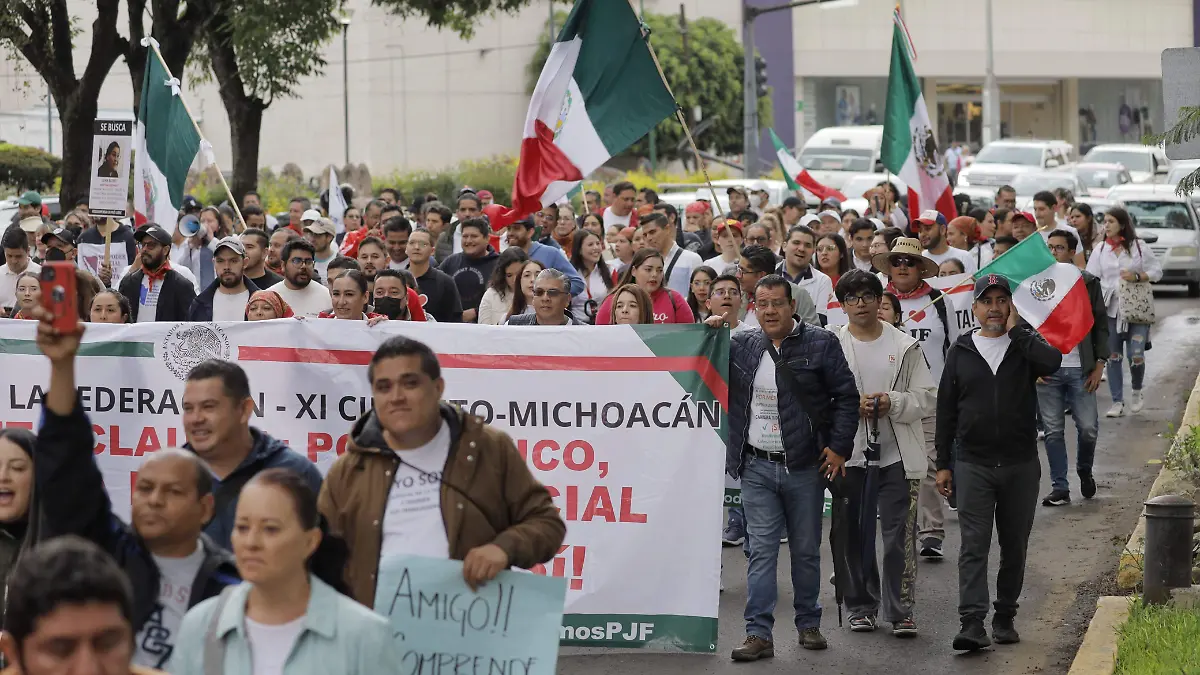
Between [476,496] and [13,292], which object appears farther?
[13,292]

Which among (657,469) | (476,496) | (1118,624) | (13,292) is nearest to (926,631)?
(1118,624)

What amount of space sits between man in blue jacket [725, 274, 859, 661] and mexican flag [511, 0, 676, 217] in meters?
2.39

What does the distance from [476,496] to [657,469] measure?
2582mm

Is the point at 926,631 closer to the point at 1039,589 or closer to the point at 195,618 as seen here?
the point at 1039,589

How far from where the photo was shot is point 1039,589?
9.41 m

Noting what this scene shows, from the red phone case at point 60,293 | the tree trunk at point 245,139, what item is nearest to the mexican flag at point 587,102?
the red phone case at point 60,293

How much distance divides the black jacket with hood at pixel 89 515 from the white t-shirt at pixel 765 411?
399cm

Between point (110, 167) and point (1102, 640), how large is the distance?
27.5 feet

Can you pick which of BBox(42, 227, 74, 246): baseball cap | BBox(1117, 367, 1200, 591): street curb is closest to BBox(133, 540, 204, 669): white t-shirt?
BBox(1117, 367, 1200, 591): street curb

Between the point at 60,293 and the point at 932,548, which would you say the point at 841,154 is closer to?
the point at 932,548

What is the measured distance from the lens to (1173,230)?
26.6 m

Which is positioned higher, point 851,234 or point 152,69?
point 152,69

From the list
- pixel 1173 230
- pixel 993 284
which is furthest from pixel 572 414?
pixel 1173 230

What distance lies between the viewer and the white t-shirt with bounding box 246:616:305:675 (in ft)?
12.8
